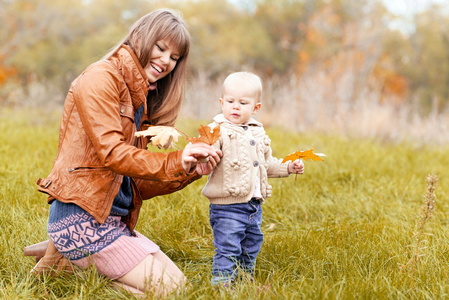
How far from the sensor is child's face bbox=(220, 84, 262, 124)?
2.23 meters

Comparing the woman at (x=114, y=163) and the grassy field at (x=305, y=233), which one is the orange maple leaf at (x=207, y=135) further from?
the grassy field at (x=305, y=233)

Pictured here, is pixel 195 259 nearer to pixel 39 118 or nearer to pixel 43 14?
pixel 39 118

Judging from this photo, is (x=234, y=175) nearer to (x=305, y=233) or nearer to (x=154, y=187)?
(x=154, y=187)

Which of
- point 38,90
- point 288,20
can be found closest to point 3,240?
point 38,90

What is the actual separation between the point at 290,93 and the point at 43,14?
61.3 feet

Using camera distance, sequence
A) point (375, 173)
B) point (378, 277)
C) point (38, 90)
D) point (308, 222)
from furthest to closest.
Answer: point (38, 90), point (375, 173), point (308, 222), point (378, 277)

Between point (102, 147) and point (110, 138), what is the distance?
0.06 meters

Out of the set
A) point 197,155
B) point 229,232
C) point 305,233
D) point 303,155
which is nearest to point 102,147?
point 197,155

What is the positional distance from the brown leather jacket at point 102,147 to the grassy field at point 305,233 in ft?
1.31

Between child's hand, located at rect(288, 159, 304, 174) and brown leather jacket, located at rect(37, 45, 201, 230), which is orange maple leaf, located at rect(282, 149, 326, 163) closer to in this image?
child's hand, located at rect(288, 159, 304, 174)

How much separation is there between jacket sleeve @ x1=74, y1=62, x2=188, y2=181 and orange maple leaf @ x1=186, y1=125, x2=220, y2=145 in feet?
0.39

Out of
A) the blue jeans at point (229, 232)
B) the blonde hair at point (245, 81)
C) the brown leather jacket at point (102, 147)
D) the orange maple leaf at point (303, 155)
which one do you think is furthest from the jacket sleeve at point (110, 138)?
the orange maple leaf at point (303, 155)

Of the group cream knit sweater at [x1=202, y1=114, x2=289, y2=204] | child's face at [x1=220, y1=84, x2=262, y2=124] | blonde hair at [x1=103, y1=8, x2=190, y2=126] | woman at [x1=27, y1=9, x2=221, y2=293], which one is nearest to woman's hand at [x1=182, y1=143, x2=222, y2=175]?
woman at [x1=27, y1=9, x2=221, y2=293]

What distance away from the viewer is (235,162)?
2.26m
